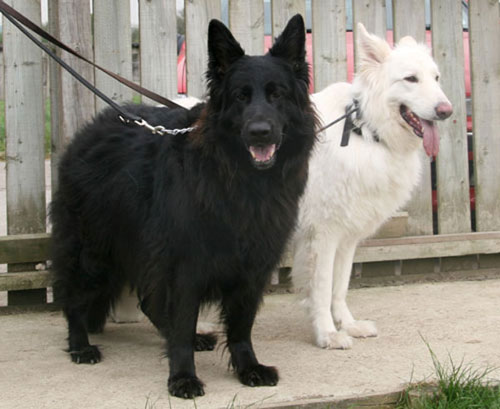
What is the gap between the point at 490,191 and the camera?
561 centimetres

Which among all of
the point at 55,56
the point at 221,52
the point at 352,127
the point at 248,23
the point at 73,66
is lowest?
the point at 352,127

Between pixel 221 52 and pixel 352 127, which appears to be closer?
pixel 221 52

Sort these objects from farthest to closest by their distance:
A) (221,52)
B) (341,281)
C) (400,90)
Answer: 1. (341,281)
2. (400,90)
3. (221,52)

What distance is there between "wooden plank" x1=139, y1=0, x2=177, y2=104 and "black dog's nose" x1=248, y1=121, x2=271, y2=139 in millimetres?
1936

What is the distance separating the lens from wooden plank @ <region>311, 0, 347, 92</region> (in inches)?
203

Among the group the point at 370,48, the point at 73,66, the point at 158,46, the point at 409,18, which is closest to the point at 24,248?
the point at 73,66

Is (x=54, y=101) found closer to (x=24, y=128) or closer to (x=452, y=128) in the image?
(x=24, y=128)

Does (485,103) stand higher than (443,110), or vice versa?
(485,103)

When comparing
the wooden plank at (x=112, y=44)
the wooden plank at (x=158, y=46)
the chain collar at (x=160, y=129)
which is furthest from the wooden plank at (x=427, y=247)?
the chain collar at (x=160, y=129)

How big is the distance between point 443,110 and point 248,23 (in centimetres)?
165

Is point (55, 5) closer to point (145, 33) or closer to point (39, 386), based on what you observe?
point (145, 33)

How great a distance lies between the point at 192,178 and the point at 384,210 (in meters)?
1.35

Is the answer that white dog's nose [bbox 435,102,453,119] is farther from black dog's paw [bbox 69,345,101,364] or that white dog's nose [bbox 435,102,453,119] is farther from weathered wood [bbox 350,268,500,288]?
black dog's paw [bbox 69,345,101,364]

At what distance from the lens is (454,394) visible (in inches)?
121
